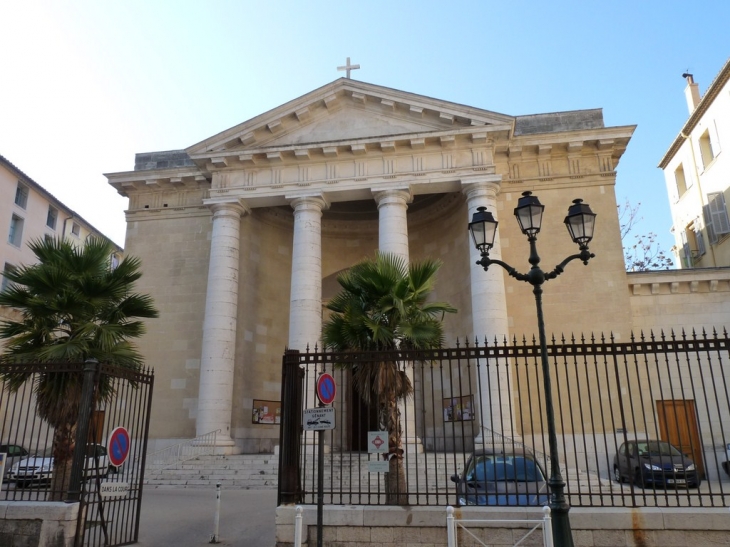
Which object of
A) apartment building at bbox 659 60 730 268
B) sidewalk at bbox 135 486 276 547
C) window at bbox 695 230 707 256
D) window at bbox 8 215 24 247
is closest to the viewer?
sidewalk at bbox 135 486 276 547

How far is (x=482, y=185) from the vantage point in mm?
20062

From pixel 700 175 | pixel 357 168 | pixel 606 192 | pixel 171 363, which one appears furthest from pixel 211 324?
pixel 700 175

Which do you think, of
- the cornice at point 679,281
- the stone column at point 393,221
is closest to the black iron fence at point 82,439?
the stone column at point 393,221

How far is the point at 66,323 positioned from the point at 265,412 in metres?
13.0

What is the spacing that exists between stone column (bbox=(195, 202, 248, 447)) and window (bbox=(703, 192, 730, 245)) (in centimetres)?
1965

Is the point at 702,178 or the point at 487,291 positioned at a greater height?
the point at 702,178

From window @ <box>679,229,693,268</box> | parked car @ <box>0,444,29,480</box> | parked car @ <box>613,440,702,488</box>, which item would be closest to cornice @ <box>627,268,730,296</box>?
parked car @ <box>613,440,702,488</box>

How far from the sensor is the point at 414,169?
20.7 metres

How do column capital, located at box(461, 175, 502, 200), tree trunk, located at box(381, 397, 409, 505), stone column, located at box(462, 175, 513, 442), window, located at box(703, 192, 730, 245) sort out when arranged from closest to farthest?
tree trunk, located at box(381, 397, 409, 505) → stone column, located at box(462, 175, 513, 442) → column capital, located at box(461, 175, 502, 200) → window, located at box(703, 192, 730, 245)

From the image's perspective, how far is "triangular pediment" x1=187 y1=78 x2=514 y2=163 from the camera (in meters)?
21.0

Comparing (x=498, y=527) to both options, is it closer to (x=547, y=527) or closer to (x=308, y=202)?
(x=547, y=527)

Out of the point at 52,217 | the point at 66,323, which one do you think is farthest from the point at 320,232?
the point at 52,217

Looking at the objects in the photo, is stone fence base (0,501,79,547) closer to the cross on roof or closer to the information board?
the information board

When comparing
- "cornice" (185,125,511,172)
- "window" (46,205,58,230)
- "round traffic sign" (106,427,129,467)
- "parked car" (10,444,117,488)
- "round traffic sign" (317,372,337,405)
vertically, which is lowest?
"parked car" (10,444,117,488)
